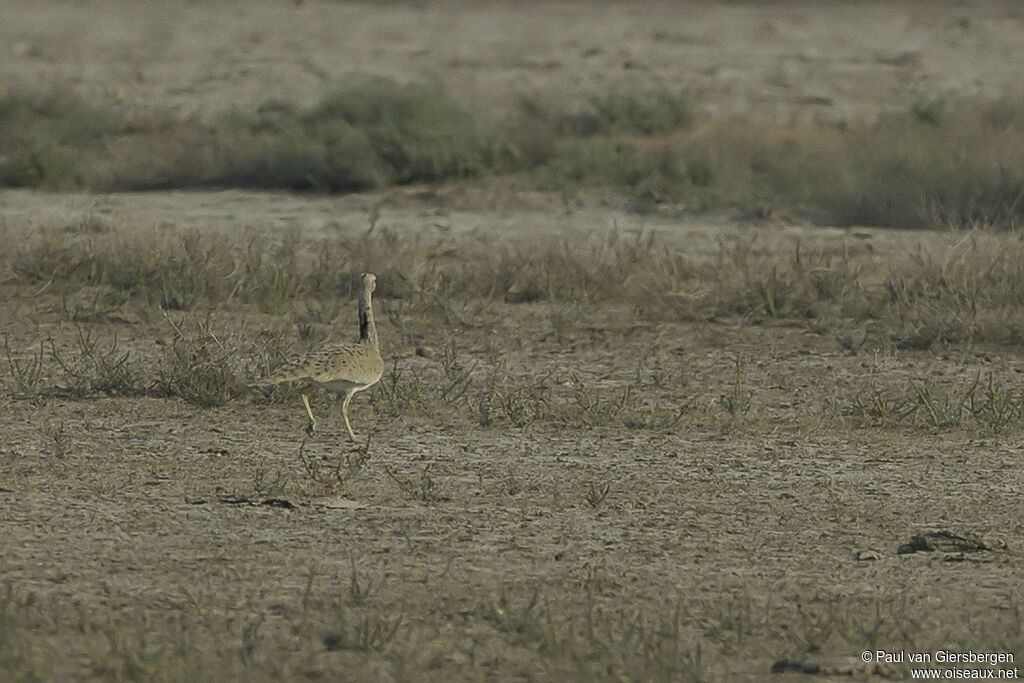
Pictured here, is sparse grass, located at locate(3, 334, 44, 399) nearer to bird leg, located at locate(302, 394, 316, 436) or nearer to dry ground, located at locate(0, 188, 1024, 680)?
dry ground, located at locate(0, 188, 1024, 680)

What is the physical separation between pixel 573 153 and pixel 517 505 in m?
10.4

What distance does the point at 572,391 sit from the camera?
30.5ft

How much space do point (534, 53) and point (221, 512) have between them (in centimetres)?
2348

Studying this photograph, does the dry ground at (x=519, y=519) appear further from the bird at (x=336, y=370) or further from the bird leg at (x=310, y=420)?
the bird at (x=336, y=370)

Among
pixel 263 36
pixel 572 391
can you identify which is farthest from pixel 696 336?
pixel 263 36

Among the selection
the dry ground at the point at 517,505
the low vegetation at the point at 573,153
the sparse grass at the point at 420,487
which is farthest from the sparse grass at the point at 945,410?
the low vegetation at the point at 573,153

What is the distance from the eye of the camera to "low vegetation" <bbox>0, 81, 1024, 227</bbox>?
590 inches

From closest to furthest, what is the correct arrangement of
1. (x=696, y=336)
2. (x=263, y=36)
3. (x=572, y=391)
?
(x=572, y=391) → (x=696, y=336) → (x=263, y=36)

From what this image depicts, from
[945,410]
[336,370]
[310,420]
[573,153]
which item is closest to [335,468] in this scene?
[336,370]

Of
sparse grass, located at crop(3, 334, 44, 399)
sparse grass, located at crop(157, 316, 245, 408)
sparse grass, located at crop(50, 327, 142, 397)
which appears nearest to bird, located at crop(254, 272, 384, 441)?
sparse grass, located at crop(157, 316, 245, 408)

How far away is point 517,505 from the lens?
7039 millimetres

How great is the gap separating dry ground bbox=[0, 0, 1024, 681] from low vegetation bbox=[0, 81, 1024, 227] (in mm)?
1309

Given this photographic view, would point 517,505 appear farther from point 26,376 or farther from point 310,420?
point 26,376

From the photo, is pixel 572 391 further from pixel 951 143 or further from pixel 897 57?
pixel 897 57
